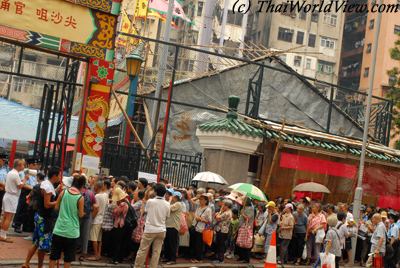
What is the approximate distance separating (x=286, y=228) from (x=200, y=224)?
232cm

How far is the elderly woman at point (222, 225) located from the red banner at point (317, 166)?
4.84 meters

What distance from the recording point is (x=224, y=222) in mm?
14891

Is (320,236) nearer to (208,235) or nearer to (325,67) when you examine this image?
(208,235)

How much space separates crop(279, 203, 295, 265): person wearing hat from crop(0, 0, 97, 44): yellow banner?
6279mm

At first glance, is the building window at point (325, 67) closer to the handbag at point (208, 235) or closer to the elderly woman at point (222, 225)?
the elderly woman at point (222, 225)

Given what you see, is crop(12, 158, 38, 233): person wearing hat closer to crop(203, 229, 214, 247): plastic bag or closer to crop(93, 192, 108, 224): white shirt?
crop(93, 192, 108, 224): white shirt

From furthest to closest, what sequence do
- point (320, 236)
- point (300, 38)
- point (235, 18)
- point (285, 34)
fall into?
1. point (300, 38)
2. point (285, 34)
3. point (235, 18)
4. point (320, 236)

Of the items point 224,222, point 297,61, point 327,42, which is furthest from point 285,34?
point 224,222

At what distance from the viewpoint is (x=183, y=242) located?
14.7m

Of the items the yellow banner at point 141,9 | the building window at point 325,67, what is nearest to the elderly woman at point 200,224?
the yellow banner at point 141,9

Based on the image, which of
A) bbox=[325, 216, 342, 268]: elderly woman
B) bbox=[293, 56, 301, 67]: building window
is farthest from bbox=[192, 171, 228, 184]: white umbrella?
bbox=[293, 56, 301, 67]: building window

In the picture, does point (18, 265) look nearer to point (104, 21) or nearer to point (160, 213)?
point (160, 213)

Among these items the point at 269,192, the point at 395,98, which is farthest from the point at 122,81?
the point at 395,98

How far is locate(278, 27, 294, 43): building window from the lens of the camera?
58406 mm
